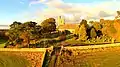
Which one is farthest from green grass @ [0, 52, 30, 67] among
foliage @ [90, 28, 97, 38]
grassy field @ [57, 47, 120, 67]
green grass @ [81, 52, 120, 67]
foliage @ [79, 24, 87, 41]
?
foliage @ [90, 28, 97, 38]

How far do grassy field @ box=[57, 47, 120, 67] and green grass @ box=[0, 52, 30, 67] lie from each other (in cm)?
634

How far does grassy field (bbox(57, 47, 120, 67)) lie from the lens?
42.1 meters

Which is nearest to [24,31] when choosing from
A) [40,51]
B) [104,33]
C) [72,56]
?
[40,51]

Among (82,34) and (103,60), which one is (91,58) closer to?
(103,60)

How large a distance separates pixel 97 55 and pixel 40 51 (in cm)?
1138

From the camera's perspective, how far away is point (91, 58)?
153 feet

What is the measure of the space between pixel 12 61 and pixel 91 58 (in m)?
14.5

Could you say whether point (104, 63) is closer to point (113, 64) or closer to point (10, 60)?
point (113, 64)

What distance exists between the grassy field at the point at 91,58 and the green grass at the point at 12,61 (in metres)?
6.34

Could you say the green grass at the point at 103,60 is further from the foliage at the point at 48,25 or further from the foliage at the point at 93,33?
the foliage at the point at 48,25

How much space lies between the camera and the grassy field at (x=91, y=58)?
42.1 meters

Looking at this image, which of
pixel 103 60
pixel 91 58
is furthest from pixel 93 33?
pixel 103 60

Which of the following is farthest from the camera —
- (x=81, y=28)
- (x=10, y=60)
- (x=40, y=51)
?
(x=81, y=28)

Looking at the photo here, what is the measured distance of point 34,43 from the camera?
66125 mm
